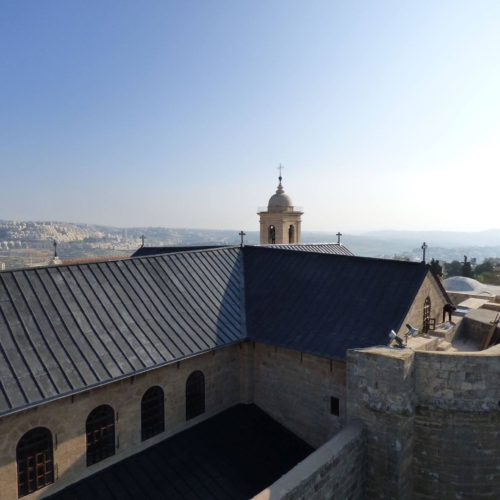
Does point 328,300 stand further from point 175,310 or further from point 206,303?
point 175,310

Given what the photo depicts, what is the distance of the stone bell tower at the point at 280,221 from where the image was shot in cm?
3106

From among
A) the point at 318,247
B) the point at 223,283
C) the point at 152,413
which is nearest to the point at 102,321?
Result: the point at 152,413

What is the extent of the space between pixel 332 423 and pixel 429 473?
3.01 m

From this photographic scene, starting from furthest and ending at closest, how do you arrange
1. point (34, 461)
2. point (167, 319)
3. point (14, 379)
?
point (167, 319) < point (34, 461) < point (14, 379)

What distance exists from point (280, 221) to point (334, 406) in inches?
782

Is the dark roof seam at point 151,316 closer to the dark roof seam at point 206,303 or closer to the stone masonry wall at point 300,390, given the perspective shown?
the dark roof seam at point 206,303

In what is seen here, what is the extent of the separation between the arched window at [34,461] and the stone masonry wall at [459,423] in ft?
33.1

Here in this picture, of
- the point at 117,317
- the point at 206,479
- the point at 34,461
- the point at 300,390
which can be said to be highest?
the point at 117,317

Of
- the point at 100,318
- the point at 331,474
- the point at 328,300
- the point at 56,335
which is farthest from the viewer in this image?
the point at 328,300

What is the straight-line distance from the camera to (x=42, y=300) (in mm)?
10859

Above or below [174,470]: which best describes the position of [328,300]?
above

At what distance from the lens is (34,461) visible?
30.7 ft

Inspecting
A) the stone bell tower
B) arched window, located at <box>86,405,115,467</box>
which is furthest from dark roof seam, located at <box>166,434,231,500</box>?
the stone bell tower

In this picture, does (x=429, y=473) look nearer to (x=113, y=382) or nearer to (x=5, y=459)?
(x=113, y=382)
